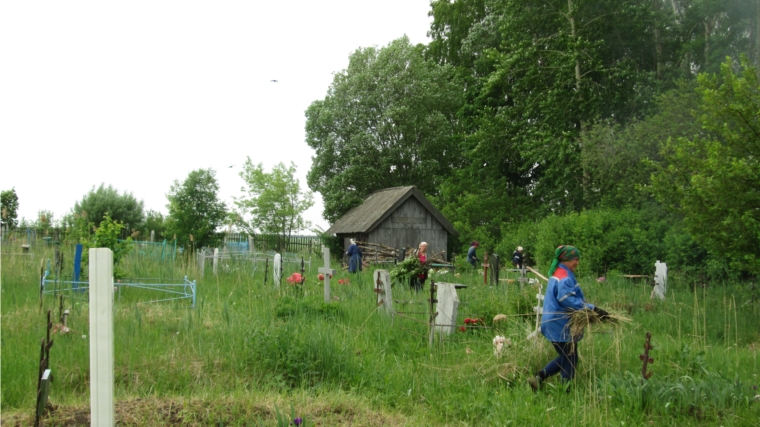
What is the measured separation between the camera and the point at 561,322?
6.55 meters

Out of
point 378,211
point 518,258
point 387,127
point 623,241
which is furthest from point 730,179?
point 387,127

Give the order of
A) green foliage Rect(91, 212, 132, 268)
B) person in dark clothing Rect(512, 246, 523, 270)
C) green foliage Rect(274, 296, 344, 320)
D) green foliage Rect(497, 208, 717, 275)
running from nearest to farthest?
green foliage Rect(274, 296, 344, 320) → green foliage Rect(91, 212, 132, 268) → green foliage Rect(497, 208, 717, 275) → person in dark clothing Rect(512, 246, 523, 270)

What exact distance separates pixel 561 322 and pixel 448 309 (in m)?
2.29

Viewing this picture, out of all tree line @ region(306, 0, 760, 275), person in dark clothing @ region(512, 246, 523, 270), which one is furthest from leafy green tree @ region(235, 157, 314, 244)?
person in dark clothing @ region(512, 246, 523, 270)

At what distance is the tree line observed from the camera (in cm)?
1073

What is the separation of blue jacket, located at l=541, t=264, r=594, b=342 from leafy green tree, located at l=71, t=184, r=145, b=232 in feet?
113

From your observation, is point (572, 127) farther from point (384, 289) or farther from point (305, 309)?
point (305, 309)

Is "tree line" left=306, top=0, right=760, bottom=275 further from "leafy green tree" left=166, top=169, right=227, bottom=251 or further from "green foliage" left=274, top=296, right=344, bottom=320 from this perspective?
"leafy green tree" left=166, top=169, right=227, bottom=251

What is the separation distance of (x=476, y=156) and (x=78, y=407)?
1008 inches

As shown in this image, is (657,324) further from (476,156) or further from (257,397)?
(476,156)

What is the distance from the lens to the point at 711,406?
582 centimetres

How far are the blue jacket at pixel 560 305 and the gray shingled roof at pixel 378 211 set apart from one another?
22596 millimetres

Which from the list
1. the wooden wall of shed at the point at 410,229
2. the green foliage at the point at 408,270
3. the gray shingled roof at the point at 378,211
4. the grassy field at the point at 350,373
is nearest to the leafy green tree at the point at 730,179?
the grassy field at the point at 350,373

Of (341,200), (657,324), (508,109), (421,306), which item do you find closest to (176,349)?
(421,306)
